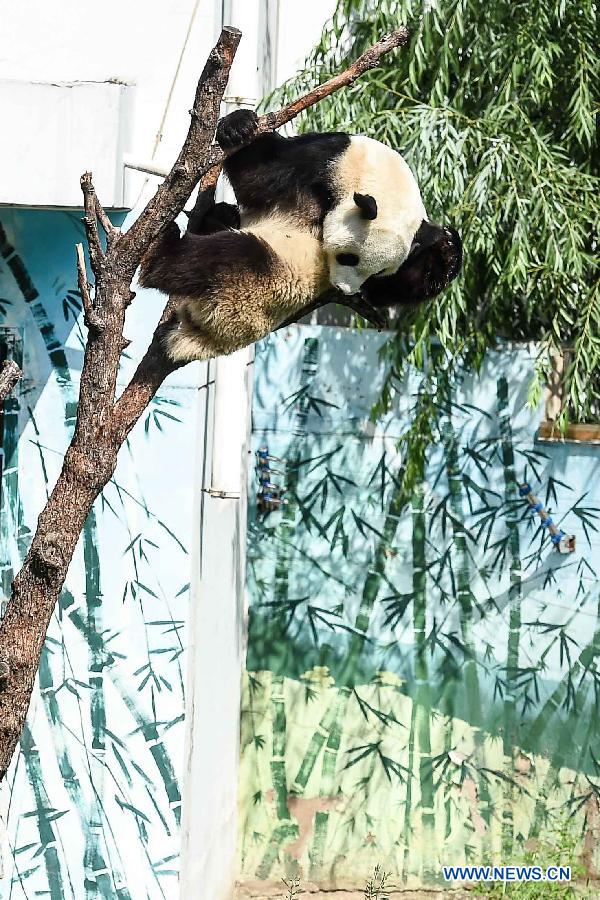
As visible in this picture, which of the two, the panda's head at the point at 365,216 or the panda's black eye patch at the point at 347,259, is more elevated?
the panda's head at the point at 365,216

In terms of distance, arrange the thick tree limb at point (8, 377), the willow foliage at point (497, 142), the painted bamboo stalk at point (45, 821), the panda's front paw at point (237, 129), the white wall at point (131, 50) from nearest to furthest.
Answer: the thick tree limb at point (8, 377) → the panda's front paw at point (237, 129) → the white wall at point (131, 50) → the painted bamboo stalk at point (45, 821) → the willow foliage at point (497, 142)

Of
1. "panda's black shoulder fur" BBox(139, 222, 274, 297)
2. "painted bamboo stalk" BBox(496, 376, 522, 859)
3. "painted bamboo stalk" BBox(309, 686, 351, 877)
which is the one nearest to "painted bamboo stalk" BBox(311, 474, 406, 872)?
"painted bamboo stalk" BBox(309, 686, 351, 877)

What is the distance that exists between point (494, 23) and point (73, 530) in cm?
385

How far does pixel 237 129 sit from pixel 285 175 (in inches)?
12.8

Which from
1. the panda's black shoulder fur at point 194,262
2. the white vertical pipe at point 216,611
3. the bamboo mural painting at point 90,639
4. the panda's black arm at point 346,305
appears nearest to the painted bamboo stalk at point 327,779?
the white vertical pipe at point 216,611

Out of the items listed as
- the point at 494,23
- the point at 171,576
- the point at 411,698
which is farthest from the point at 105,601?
the point at 494,23

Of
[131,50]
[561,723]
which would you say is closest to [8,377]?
[131,50]

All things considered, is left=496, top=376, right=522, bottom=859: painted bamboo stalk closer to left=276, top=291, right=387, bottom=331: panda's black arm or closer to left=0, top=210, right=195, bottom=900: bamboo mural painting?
left=0, top=210, right=195, bottom=900: bamboo mural painting

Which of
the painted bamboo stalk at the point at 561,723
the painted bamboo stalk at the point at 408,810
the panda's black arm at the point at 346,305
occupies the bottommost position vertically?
the painted bamboo stalk at the point at 408,810

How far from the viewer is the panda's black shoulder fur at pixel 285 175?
9.71 feet

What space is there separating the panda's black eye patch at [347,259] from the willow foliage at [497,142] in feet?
6.46

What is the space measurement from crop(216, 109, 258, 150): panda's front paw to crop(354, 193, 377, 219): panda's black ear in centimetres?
32

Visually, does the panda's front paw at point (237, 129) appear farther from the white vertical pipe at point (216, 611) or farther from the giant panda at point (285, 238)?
the white vertical pipe at point (216, 611)

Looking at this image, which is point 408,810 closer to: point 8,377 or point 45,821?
point 45,821
